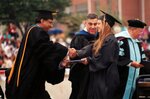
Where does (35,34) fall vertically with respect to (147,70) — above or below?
above

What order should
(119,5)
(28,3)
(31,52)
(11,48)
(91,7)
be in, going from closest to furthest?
1. (31,52)
2. (28,3)
3. (11,48)
4. (119,5)
5. (91,7)

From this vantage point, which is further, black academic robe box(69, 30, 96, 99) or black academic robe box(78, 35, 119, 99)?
black academic robe box(69, 30, 96, 99)

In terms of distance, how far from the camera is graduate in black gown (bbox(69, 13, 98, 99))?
8.10 m

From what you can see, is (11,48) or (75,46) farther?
(11,48)

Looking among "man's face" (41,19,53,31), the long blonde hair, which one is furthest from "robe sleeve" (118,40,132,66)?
"man's face" (41,19,53,31)

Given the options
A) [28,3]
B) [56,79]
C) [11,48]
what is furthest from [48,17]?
[11,48]

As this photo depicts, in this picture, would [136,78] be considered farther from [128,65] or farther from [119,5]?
[119,5]

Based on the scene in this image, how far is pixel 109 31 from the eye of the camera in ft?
23.9

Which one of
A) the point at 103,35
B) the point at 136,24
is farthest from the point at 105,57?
the point at 136,24

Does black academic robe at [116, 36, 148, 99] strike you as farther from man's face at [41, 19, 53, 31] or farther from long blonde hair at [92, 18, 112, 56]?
man's face at [41, 19, 53, 31]

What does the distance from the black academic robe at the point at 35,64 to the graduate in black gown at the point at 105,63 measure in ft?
1.42

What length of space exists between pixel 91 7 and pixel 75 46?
65.7 meters

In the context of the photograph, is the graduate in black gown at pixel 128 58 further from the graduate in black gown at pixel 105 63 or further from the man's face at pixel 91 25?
the man's face at pixel 91 25

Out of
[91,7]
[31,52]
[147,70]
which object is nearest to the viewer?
[31,52]
